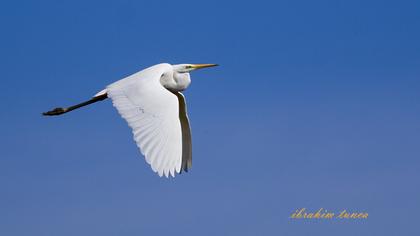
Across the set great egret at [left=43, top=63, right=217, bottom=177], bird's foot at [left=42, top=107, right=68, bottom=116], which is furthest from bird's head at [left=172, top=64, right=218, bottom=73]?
bird's foot at [left=42, top=107, right=68, bottom=116]

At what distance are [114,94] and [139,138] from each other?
173 centimetres

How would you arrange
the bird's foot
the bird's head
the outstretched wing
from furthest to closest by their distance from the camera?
the bird's foot → the bird's head → the outstretched wing

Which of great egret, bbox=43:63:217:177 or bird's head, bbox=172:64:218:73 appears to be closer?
great egret, bbox=43:63:217:177

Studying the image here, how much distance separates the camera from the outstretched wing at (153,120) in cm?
998

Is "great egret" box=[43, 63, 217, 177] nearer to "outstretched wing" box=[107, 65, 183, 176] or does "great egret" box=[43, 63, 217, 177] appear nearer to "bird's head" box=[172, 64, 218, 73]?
"outstretched wing" box=[107, 65, 183, 176]

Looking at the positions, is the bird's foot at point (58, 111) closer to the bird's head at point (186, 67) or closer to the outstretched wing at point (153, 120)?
the bird's head at point (186, 67)

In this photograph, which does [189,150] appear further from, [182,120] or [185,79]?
[185,79]

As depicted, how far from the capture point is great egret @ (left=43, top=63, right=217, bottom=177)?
32.8ft

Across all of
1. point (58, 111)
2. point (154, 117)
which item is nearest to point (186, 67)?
point (58, 111)

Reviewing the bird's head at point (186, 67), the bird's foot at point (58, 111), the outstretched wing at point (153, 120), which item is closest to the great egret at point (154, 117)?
the outstretched wing at point (153, 120)

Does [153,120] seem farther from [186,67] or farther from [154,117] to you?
[186,67]

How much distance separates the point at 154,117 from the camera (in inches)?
416

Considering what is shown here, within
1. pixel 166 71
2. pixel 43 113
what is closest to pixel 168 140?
pixel 166 71

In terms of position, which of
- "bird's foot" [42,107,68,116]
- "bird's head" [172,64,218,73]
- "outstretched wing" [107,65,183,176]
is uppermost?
"bird's head" [172,64,218,73]
